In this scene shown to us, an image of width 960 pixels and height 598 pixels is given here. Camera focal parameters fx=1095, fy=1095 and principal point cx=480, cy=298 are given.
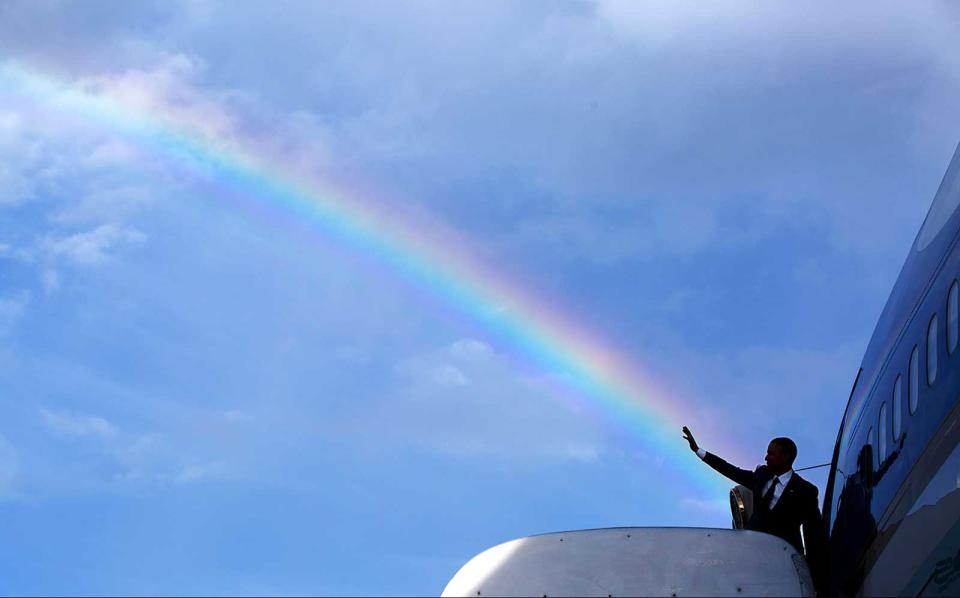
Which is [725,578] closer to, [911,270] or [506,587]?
[506,587]

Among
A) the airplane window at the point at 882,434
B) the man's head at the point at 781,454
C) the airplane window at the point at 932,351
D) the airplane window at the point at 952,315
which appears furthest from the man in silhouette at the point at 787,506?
the airplane window at the point at 952,315

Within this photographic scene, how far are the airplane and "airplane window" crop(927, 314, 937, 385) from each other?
0.05 ft

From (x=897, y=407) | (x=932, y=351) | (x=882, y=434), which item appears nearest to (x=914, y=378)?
(x=897, y=407)

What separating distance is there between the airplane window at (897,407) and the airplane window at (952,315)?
3.67 feet

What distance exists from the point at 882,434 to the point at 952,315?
1801mm

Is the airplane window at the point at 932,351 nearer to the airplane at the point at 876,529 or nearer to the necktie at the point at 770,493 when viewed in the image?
the airplane at the point at 876,529

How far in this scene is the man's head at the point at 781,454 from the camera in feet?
27.3

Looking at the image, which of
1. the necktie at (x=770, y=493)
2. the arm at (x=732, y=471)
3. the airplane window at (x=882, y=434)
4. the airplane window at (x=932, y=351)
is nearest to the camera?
the airplane window at (x=932, y=351)

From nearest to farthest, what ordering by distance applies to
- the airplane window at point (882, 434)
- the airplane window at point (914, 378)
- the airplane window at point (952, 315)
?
the airplane window at point (952, 315) < the airplane window at point (914, 378) < the airplane window at point (882, 434)

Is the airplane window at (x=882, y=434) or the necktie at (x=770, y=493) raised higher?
the airplane window at (x=882, y=434)

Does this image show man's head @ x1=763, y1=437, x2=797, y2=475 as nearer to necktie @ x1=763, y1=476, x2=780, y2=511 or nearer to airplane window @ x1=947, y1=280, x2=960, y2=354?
necktie @ x1=763, y1=476, x2=780, y2=511

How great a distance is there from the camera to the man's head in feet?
27.3

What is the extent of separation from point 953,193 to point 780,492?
269 centimetres

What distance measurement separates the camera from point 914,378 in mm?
8109
